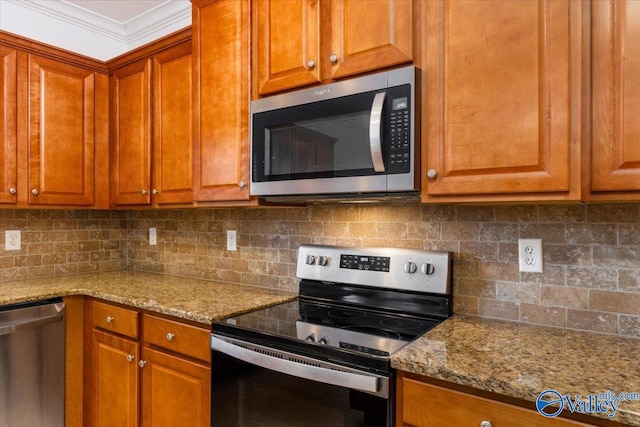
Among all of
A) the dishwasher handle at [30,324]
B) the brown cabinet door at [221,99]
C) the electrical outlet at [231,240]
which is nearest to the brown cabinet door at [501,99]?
the brown cabinet door at [221,99]

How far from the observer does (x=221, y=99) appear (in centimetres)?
194

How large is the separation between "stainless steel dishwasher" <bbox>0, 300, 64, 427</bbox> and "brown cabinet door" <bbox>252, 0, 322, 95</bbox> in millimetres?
1534

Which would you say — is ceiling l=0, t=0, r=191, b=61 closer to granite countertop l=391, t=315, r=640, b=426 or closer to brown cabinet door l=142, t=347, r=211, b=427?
brown cabinet door l=142, t=347, r=211, b=427

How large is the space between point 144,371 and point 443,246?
1.44 metres

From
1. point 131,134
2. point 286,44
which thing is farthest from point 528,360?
point 131,134

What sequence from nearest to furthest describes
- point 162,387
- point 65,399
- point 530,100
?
1. point 530,100
2. point 162,387
3. point 65,399

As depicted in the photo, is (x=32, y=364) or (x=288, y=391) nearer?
(x=288, y=391)

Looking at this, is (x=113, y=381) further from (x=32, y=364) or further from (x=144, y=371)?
(x=32, y=364)

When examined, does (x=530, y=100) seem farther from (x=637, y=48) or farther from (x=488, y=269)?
(x=488, y=269)

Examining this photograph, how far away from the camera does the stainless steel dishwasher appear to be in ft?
6.30

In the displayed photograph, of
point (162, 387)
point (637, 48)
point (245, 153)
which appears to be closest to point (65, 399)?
point (162, 387)

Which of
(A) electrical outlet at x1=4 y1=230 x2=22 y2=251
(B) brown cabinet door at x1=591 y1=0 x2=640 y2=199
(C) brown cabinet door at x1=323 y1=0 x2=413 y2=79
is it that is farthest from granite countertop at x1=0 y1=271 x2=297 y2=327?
(B) brown cabinet door at x1=591 y1=0 x2=640 y2=199

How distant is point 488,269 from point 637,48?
2.73 ft

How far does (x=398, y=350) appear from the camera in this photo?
3.90 feet
